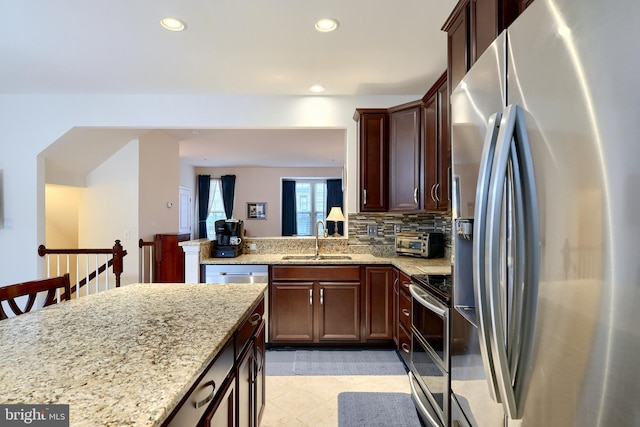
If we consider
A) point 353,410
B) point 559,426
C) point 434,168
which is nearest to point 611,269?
point 559,426

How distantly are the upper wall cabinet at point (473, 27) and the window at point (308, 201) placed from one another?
722 centimetres

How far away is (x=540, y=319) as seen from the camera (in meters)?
0.69

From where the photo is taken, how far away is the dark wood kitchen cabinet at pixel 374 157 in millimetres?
3309

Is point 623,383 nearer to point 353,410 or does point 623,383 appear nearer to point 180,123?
point 353,410

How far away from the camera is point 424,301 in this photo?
1896mm

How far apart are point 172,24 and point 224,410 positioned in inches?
89.9

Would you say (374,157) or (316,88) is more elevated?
(316,88)

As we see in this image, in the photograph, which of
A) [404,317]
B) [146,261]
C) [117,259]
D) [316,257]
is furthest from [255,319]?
[146,261]

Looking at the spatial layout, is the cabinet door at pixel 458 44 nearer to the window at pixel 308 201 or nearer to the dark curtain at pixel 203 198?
the window at pixel 308 201

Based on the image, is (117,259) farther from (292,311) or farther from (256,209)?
(256,209)

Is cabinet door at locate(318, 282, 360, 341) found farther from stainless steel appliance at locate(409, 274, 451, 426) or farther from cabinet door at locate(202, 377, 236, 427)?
cabinet door at locate(202, 377, 236, 427)

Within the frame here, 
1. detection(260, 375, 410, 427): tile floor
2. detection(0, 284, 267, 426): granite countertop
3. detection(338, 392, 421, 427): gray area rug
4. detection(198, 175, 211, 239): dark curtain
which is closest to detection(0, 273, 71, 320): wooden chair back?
detection(0, 284, 267, 426): granite countertop

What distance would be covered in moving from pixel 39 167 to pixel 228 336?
364 centimetres

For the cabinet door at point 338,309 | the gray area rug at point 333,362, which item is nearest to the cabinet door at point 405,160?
the cabinet door at point 338,309
